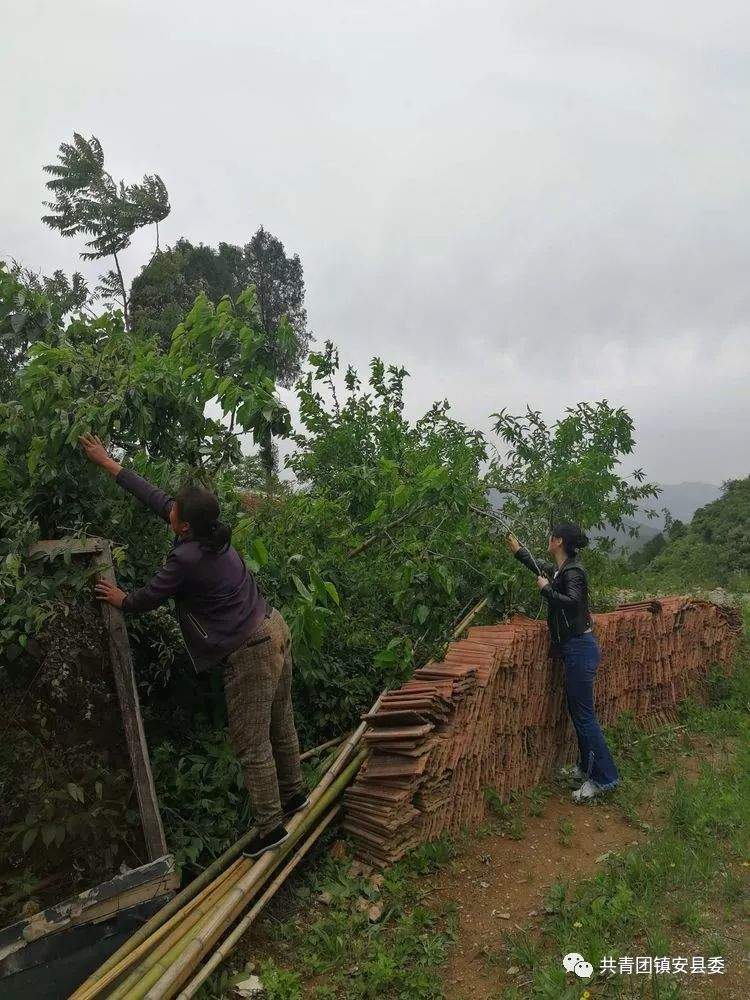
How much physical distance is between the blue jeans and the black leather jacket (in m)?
0.07

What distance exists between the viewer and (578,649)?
486 cm

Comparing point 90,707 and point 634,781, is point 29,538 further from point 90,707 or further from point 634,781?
point 634,781

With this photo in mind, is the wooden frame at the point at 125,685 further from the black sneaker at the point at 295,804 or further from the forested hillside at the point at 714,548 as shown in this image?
the forested hillside at the point at 714,548

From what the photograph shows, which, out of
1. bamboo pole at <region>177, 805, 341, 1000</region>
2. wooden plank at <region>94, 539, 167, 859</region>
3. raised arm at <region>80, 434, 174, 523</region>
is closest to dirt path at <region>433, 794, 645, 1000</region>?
bamboo pole at <region>177, 805, 341, 1000</region>

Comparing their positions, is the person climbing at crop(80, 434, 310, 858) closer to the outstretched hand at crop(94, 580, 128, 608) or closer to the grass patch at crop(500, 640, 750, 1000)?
the outstretched hand at crop(94, 580, 128, 608)

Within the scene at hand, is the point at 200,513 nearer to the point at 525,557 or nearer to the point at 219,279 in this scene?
the point at 525,557

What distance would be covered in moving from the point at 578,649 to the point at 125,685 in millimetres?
2857

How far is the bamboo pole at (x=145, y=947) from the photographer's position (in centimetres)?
276

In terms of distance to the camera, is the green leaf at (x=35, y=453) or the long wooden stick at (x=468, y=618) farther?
the long wooden stick at (x=468, y=618)

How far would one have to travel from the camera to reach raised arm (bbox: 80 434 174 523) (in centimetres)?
334

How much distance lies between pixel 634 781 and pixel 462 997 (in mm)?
2585

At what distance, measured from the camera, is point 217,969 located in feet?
10.2

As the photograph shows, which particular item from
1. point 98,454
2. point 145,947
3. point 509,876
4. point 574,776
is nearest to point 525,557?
point 574,776

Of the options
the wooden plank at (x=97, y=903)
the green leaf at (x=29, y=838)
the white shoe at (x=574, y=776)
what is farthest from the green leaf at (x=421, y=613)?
the green leaf at (x=29, y=838)
